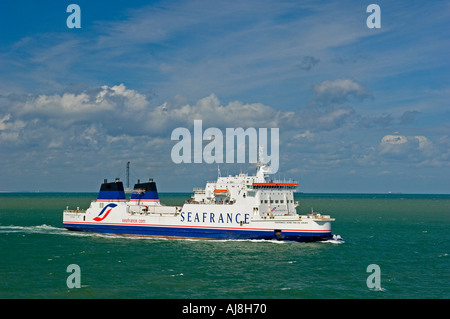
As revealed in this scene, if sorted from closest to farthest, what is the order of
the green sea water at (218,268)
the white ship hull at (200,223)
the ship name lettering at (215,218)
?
the green sea water at (218,268), the white ship hull at (200,223), the ship name lettering at (215,218)

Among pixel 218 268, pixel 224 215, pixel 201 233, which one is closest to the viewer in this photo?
pixel 218 268

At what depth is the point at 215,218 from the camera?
51031 millimetres

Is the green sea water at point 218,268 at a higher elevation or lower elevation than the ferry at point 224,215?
lower

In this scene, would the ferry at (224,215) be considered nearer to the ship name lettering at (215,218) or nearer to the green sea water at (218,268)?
the ship name lettering at (215,218)

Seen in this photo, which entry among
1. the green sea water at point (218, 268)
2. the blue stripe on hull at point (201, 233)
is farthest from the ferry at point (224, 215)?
the green sea water at point (218, 268)

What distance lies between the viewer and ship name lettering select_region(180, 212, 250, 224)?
50000mm

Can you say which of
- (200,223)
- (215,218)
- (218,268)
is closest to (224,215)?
(215,218)

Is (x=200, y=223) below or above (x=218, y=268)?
above

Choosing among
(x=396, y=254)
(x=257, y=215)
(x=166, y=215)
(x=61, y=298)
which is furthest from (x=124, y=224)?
(x=396, y=254)

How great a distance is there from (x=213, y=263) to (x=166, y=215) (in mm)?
16890

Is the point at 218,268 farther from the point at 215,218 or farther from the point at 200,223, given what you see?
the point at 200,223

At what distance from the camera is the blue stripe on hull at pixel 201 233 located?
159ft

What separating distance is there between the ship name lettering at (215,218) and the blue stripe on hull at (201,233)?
94 centimetres

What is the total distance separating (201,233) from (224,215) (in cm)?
362
